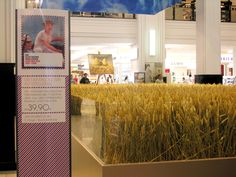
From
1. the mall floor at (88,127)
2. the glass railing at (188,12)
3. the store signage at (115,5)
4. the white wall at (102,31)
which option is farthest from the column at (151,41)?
the mall floor at (88,127)

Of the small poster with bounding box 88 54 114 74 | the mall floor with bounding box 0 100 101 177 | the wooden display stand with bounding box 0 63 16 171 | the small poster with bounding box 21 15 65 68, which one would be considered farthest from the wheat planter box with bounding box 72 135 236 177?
the small poster with bounding box 88 54 114 74

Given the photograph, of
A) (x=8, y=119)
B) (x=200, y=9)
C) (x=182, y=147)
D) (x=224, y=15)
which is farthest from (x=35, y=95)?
(x=224, y=15)

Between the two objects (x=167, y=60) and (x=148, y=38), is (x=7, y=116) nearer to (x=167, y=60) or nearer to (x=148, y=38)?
(x=148, y=38)

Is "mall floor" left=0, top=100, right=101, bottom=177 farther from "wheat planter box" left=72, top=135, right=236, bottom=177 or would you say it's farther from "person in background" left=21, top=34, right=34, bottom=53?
"person in background" left=21, top=34, right=34, bottom=53

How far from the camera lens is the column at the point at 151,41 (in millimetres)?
13438

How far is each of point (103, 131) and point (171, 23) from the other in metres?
12.6

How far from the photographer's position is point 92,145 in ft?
8.05

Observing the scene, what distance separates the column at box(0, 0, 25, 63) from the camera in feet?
18.2

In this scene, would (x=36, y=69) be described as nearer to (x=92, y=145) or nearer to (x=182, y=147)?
(x=92, y=145)

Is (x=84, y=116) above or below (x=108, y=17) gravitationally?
below

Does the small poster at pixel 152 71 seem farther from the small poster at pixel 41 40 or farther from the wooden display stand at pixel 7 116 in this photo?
the small poster at pixel 41 40

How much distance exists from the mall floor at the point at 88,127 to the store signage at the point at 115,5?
10.8ft

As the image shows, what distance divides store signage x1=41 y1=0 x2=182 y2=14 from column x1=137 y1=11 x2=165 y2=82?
21.9 feet

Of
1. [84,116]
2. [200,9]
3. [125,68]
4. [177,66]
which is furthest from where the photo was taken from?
[177,66]
